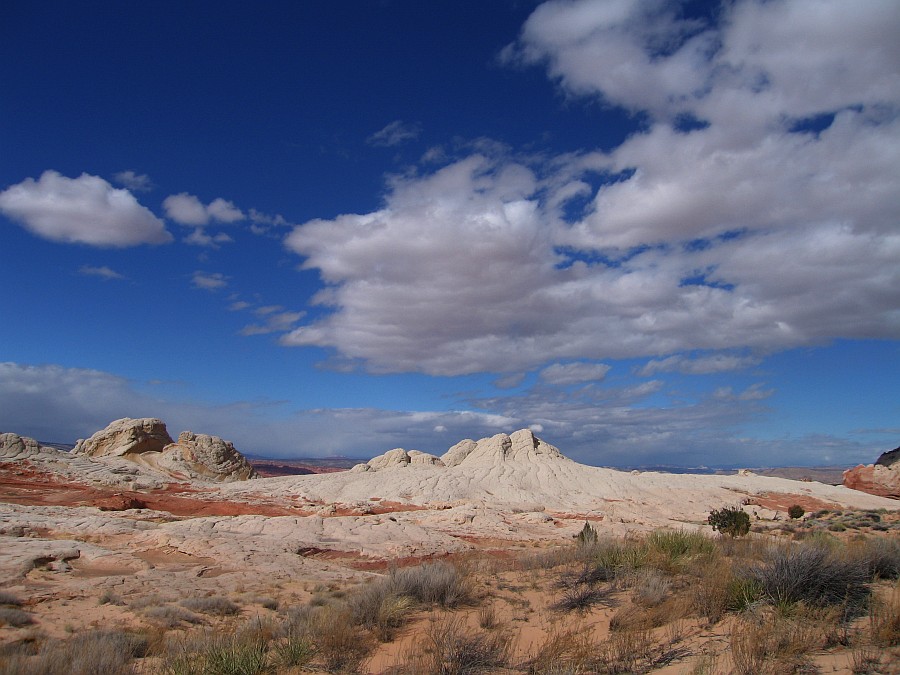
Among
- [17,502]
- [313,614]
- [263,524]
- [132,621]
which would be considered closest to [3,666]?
[132,621]

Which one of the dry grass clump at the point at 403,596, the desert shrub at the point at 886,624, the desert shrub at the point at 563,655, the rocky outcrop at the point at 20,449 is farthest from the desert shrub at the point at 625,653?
the rocky outcrop at the point at 20,449

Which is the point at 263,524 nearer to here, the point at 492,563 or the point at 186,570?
the point at 186,570

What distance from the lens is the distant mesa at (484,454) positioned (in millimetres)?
48375

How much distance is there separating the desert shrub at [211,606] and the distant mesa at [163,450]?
35698 mm

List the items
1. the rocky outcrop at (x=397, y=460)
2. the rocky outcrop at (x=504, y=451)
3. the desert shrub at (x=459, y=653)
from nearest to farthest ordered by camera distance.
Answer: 1. the desert shrub at (x=459, y=653)
2. the rocky outcrop at (x=504, y=451)
3. the rocky outcrop at (x=397, y=460)

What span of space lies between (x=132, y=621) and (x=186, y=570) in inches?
225

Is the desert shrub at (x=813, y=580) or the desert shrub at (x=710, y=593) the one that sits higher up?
the desert shrub at (x=813, y=580)

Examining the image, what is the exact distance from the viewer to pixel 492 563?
45.3ft

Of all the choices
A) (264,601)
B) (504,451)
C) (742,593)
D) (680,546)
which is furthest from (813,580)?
(504,451)

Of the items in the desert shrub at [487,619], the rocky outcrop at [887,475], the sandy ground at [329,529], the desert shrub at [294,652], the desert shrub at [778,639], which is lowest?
the sandy ground at [329,529]

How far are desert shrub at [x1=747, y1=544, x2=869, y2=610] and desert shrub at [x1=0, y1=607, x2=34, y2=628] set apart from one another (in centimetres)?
1155

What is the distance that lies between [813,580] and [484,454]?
1683 inches

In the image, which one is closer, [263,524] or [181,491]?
[263,524]

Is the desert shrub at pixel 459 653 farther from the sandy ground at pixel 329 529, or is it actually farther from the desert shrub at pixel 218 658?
the desert shrub at pixel 218 658
